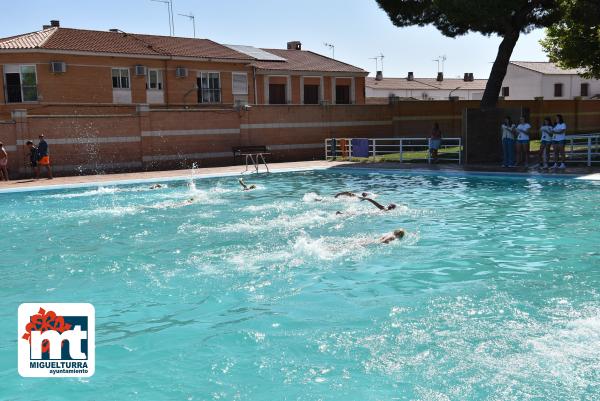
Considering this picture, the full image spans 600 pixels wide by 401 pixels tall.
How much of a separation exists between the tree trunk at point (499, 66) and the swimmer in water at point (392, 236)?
62.6 ft

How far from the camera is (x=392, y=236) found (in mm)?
11648

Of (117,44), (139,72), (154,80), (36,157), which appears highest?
(117,44)

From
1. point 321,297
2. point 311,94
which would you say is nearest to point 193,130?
point 311,94

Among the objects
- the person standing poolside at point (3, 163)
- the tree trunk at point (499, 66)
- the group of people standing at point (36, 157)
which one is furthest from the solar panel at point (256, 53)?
the person standing poolside at point (3, 163)

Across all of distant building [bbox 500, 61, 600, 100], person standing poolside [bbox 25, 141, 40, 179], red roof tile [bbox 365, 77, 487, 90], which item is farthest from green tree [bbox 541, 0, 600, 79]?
red roof tile [bbox 365, 77, 487, 90]

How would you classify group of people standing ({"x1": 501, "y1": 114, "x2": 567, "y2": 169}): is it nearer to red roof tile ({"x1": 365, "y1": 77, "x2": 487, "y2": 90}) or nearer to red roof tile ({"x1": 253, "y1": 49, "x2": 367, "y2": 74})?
red roof tile ({"x1": 253, "y1": 49, "x2": 367, "y2": 74})

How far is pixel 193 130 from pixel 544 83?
46.3m

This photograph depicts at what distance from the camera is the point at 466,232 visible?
12641 millimetres

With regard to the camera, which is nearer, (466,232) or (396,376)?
(396,376)

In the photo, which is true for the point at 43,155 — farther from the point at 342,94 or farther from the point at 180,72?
the point at 342,94

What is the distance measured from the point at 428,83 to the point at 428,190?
60047 millimetres

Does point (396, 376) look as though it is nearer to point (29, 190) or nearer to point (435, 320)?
point (435, 320)

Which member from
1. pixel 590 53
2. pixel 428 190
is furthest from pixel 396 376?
pixel 590 53

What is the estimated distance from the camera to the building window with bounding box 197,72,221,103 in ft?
126
